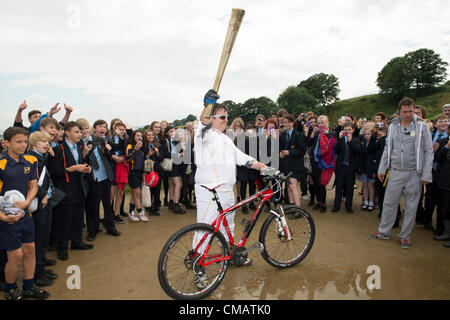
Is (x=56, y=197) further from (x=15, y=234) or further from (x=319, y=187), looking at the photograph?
(x=319, y=187)

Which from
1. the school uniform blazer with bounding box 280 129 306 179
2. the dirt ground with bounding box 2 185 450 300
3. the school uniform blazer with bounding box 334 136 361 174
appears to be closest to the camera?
the dirt ground with bounding box 2 185 450 300

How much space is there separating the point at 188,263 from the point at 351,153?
5.20 meters

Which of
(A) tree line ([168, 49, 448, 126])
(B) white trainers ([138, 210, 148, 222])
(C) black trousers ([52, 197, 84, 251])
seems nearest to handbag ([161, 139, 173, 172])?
(B) white trainers ([138, 210, 148, 222])

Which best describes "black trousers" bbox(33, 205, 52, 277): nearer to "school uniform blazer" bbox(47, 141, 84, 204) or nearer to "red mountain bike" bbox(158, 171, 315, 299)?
"school uniform blazer" bbox(47, 141, 84, 204)

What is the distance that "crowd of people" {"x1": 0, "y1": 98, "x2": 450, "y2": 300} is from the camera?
11.0 feet

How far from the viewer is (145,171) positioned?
634cm

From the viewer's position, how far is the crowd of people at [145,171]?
3.35 meters

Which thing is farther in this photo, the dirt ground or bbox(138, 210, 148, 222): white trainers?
bbox(138, 210, 148, 222): white trainers

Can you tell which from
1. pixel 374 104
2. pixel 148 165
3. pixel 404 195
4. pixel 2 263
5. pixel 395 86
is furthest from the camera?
pixel 374 104

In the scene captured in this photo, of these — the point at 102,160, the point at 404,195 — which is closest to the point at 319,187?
the point at 404,195
